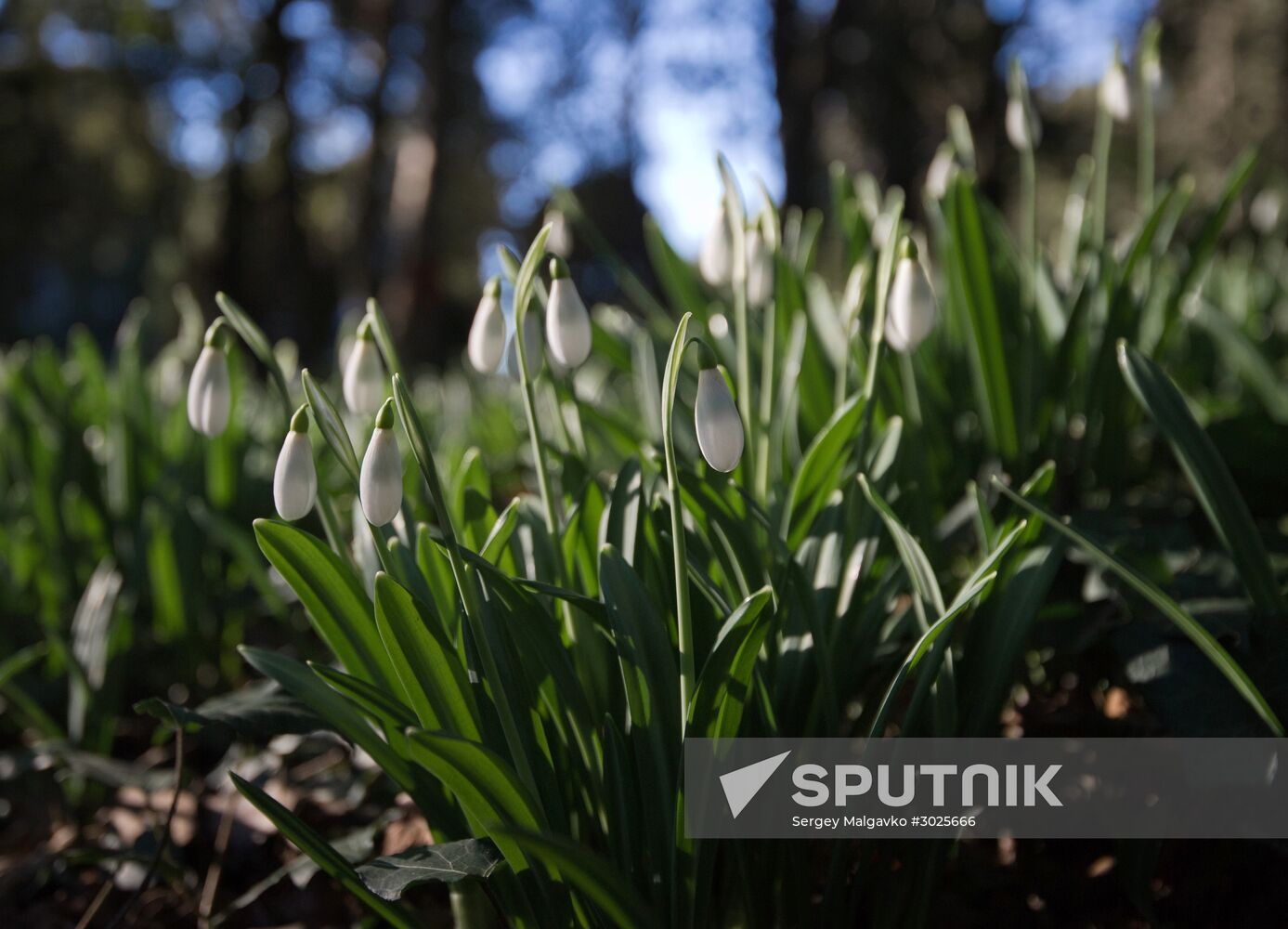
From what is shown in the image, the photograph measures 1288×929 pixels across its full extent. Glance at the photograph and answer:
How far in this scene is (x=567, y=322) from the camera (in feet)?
3.45

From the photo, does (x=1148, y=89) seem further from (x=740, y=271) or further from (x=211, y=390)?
(x=211, y=390)

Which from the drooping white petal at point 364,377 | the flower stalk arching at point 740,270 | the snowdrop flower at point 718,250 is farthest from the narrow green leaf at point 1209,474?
the drooping white petal at point 364,377

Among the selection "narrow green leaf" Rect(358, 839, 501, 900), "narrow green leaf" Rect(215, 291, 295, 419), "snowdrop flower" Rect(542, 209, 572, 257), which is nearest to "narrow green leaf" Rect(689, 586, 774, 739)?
"narrow green leaf" Rect(358, 839, 501, 900)

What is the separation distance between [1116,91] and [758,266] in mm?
963

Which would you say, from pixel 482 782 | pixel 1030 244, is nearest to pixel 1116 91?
pixel 1030 244

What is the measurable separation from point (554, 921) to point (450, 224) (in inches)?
796

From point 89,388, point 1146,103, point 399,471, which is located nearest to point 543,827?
point 399,471

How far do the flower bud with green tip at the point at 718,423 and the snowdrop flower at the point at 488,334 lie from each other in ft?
1.01

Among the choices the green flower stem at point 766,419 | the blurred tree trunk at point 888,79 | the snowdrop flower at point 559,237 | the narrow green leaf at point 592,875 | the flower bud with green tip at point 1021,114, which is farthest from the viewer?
the blurred tree trunk at point 888,79

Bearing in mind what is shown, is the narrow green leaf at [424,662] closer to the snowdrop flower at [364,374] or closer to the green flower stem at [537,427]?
the green flower stem at [537,427]

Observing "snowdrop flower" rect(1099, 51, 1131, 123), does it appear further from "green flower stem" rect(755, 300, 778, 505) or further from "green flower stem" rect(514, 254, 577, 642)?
"green flower stem" rect(514, 254, 577, 642)

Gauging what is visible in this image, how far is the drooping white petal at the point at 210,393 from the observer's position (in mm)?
1144

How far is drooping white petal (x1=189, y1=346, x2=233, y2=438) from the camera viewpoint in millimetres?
1144

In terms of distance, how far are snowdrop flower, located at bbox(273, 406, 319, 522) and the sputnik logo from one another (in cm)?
52
